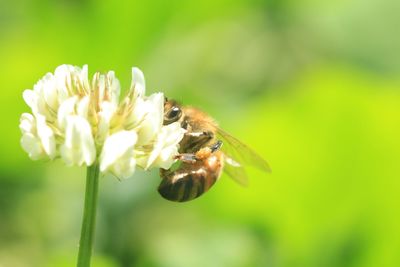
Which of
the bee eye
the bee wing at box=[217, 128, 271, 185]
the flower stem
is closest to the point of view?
the flower stem

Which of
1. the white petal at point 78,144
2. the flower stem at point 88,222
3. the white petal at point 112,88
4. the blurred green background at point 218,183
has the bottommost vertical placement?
the blurred green background at point 218,183

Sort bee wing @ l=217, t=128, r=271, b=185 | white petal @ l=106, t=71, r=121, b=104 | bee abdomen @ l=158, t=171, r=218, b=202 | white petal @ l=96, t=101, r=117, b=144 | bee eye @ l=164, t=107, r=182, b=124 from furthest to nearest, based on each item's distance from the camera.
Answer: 1. bee wing @ l=217, t=128, r=271, b=185
2. bee eye @ l=164, t=107, r=182, b=124
3. bee abdomen @ l=158, t=171, r=218, b=202
4. white petal @ l=106, t=71, r=121, b=104
5. white petal @ l=96, t=101, r=117, b=144

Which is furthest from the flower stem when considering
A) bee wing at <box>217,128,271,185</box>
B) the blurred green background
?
the blurred green background

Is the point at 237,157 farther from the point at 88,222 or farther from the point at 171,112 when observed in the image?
the point at 88,222

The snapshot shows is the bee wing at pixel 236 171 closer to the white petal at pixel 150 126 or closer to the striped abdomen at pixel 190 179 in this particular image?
the striped abdomen at pixel 190 179

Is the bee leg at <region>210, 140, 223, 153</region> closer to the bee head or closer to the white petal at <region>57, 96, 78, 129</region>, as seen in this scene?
the bee head

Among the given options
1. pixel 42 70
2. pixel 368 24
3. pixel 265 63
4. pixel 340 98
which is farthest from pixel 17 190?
pixel 368 24

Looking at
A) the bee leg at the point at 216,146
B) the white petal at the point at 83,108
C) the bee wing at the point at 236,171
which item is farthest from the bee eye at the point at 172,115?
the white petal at the point at 83,108

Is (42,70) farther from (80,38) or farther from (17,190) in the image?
(17,190)
